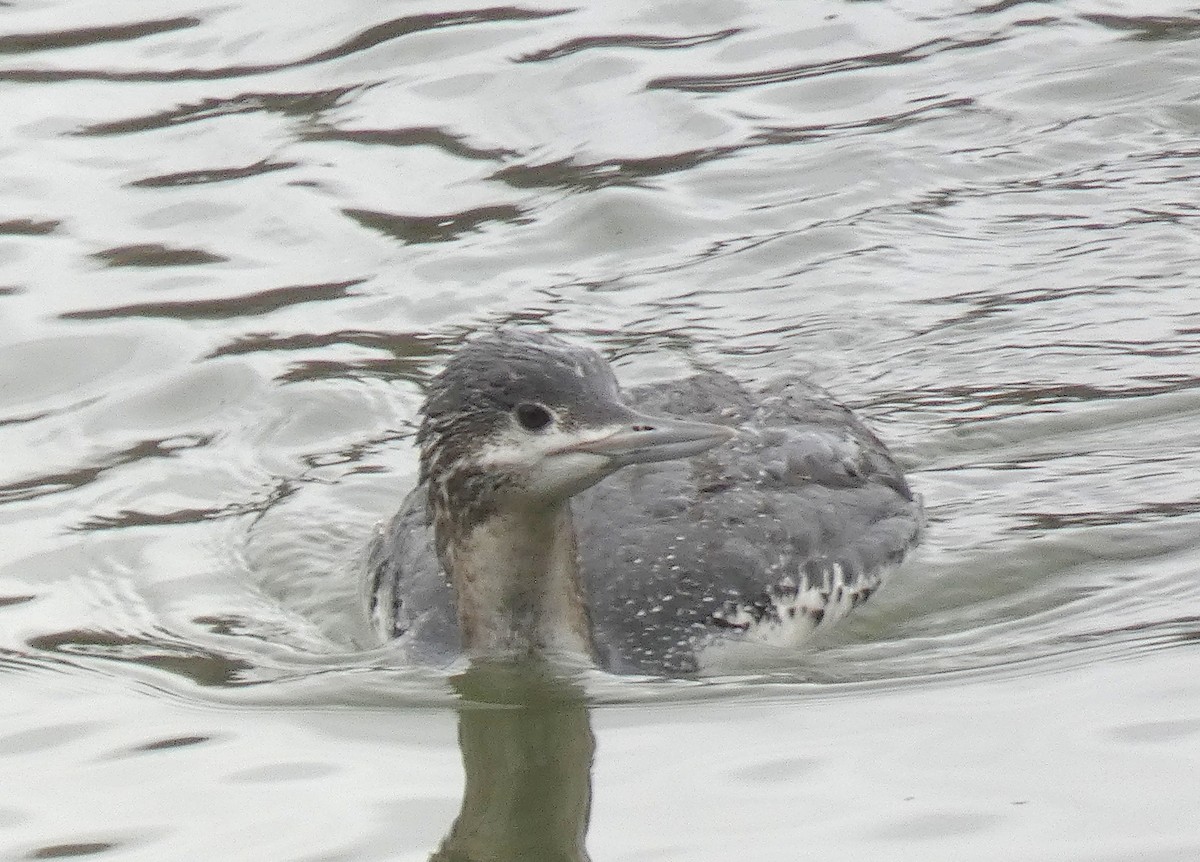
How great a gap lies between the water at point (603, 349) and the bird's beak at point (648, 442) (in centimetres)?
84

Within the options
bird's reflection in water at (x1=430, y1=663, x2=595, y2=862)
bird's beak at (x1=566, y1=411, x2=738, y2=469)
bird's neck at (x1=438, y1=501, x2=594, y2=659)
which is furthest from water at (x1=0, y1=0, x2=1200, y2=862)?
bird's beak at (x1=566, y1=411, x2=738, y2=469)

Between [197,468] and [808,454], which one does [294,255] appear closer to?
[197,468]

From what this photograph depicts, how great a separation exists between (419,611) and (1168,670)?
264cm

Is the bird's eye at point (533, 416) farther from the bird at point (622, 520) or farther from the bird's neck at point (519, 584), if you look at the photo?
the bird's neck at point (519, 584)

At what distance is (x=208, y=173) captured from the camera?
1326 cm

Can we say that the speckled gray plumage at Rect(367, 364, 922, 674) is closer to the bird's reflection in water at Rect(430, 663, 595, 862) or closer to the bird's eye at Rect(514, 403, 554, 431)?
the bird's reflection in water at Rect(430, 663, 595, 862)

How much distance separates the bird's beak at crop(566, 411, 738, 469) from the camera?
7730 mm

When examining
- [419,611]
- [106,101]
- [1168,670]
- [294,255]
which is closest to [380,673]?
[419,611]

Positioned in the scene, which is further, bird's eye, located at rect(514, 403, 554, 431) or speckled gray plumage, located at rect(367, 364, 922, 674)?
speckled gray plumage, located at rect(367, 364, 922, 674)

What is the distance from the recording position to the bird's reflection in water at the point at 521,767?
7.02m

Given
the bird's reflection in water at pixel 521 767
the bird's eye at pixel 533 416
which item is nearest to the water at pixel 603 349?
the bird's reflection in water at pixel 521 767

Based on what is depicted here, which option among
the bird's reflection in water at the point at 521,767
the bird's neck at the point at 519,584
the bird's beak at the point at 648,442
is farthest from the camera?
the bird's neck at the point at 519,584

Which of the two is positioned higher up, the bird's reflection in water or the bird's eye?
the bird's eye

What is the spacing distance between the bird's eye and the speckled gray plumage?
106cm
